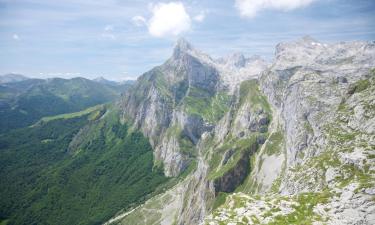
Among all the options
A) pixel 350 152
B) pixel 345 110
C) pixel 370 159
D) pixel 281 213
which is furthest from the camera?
pixel 345 110

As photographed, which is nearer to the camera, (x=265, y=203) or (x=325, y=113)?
(x=265, y=203)

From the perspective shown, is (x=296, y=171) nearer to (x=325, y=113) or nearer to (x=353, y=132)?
(x=353, y=132)

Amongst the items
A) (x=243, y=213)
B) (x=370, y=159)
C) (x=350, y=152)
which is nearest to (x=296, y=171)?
(x=350, y=152)

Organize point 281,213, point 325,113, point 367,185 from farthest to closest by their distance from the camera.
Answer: point 325,113, point 281,213, point 367,185

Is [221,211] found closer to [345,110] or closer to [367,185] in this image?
[367,185]

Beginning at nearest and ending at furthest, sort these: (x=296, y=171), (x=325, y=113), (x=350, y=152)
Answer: (x=350, y=152)
(x=296, y=171)
(x=325, y=113)

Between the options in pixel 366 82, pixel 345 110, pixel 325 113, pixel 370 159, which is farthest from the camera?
pixel 325 113

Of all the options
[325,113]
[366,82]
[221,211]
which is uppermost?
[366,82]

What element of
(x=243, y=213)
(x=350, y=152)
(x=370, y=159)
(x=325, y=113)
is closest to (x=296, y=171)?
(x=350, y=152)

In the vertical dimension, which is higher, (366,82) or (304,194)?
(366,82)
